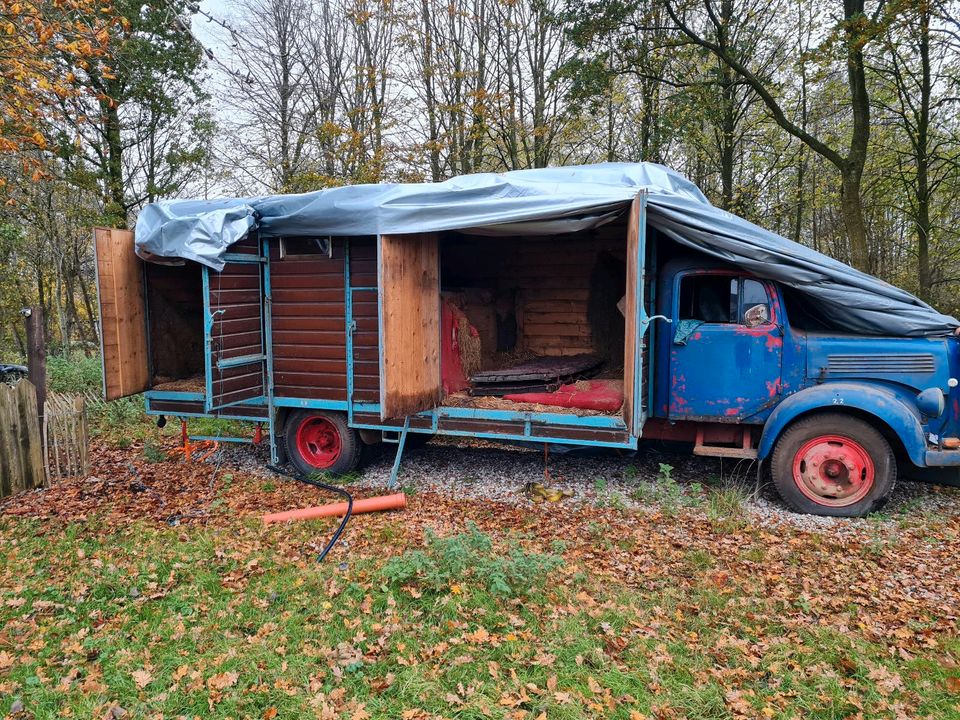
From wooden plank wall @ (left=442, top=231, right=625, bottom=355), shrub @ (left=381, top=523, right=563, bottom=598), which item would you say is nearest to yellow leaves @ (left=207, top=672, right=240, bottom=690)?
shrub @ (left=381, top=523, right=563, bottom=598)

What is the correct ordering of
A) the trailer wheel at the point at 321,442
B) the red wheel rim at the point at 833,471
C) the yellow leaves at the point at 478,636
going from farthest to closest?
the trailer wheel at the point at 321,442
the red wheel rim at the point at 833,471
the yellow leaves at the point at 478,636

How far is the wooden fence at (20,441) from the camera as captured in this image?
264 inches

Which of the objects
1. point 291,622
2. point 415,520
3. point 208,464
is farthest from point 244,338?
point 291,622

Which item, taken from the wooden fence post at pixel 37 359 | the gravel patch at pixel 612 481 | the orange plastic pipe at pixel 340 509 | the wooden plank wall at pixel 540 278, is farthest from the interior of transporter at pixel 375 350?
the wooden fence post at pixel 37 359

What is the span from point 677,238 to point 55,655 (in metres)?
5.77

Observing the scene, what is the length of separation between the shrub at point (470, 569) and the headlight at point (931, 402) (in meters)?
3.73

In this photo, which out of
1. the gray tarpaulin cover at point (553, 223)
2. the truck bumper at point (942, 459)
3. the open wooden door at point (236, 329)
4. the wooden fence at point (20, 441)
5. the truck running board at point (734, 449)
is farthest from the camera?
the wooden fence at point (20, 441)

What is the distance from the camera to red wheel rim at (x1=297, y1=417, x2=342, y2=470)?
7.54m

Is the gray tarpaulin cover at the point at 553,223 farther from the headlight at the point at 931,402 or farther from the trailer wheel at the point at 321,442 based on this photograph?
the trailer wheel at the point at 321,442

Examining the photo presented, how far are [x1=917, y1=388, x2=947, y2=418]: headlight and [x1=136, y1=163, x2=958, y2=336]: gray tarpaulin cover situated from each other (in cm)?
59

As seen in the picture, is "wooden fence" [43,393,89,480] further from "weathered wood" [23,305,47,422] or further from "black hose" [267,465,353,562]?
"black hose" [267,465,353,562]

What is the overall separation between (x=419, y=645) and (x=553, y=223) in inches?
163

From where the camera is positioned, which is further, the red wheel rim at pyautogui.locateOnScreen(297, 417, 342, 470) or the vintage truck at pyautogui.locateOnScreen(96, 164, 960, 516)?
the red wheel rim at pyautogui.locateOnScreen(297, 417, 342, 470)

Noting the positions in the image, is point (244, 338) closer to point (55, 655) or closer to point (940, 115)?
point (55, 655)
